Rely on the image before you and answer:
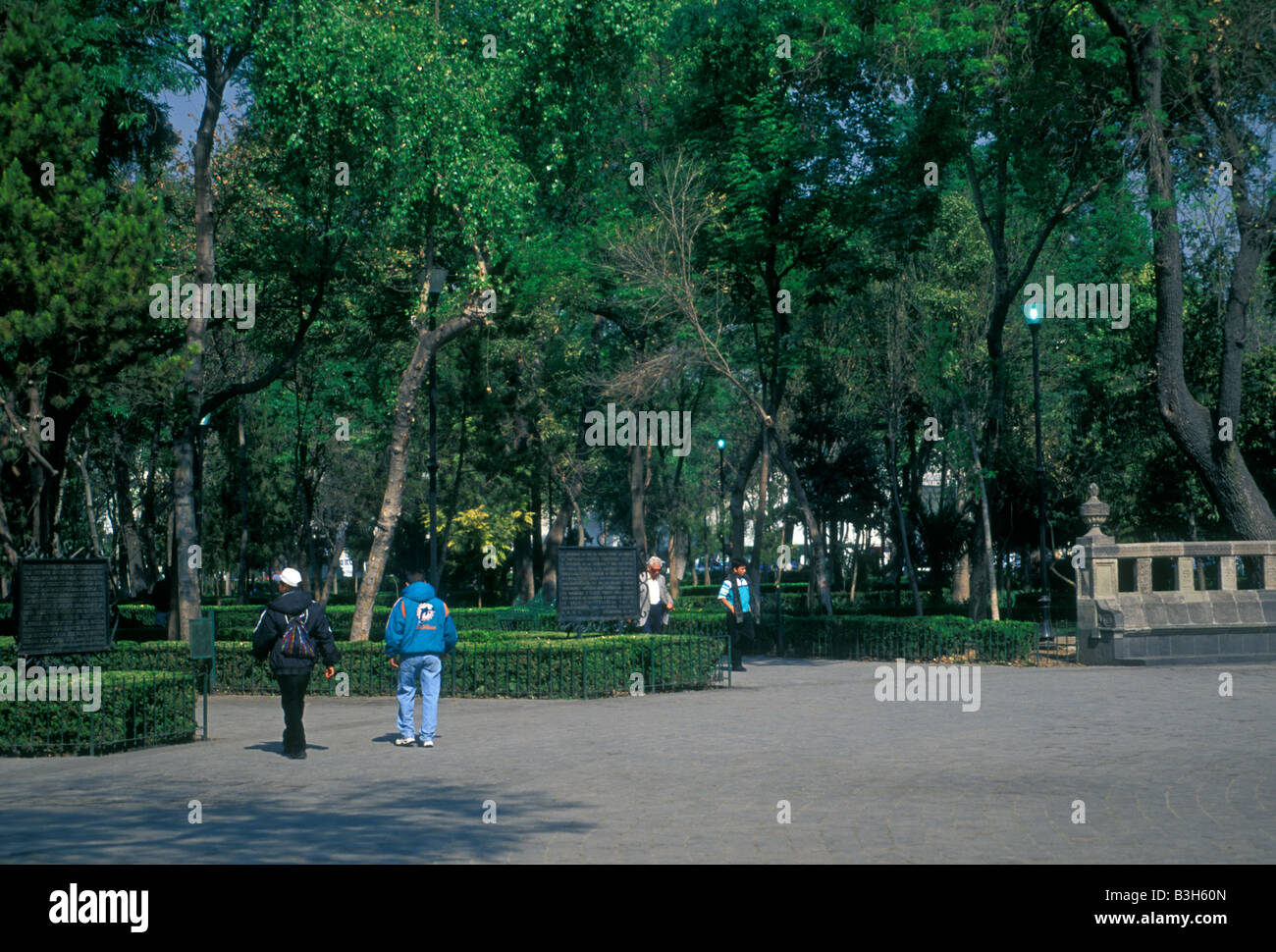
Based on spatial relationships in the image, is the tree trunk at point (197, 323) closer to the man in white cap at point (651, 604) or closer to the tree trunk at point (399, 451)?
the tree trunk at point (399, 451)

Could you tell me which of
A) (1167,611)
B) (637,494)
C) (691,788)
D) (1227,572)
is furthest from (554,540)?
(691,788)

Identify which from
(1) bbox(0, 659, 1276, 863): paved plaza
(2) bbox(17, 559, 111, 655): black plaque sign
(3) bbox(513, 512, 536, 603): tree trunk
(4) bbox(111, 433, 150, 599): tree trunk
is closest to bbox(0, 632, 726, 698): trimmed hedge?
(1) bbox(0, 659, 1276, 863): paved plaza

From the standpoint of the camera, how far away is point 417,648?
567 inches

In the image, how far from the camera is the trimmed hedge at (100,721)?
13.9m

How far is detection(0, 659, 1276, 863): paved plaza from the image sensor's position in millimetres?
8531

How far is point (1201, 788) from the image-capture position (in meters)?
10.8

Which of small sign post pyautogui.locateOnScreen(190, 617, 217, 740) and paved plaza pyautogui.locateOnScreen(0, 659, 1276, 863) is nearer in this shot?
paved plaza pyautogui.locateOnScreen(0, 659, 1276, 863)

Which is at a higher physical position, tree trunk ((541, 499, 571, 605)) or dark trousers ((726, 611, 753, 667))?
tree trunk ((541, 499, 571, 605))

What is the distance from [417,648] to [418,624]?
0.25 meters

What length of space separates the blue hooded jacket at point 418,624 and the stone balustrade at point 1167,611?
553 inches

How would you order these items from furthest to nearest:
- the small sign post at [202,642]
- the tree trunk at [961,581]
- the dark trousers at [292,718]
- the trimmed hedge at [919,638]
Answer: the tree trunk at [961,581]
the trimmed hedge at [919,638]
the small sign post at [202,642]
the dark trousers at [292,718]

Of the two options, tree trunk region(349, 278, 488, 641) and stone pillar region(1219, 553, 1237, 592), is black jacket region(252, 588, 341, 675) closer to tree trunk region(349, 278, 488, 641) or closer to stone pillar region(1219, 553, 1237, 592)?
tree trunk region(349, 278, 488, 641)

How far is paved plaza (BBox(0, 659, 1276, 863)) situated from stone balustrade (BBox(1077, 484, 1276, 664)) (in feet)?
20.0

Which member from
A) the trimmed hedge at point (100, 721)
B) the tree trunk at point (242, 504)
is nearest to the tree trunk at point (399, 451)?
the trimmed hedge at point (100, 721)
